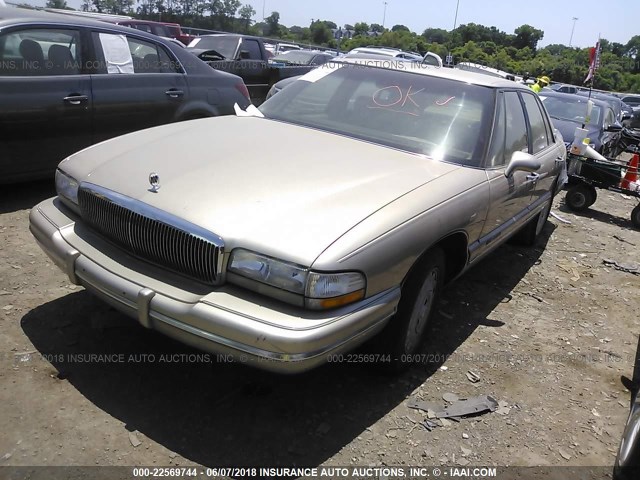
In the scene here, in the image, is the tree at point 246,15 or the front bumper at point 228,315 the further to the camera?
the tree at point 246,15

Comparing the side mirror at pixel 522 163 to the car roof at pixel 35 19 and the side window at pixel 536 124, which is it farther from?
the car roof at pixel 35 19

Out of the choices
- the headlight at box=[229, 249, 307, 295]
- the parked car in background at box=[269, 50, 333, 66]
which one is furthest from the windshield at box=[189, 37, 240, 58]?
the headlight at box=[229, 249, 307, 295]

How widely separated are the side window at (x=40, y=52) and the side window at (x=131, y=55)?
265 mm

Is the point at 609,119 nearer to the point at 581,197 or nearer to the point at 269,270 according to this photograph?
the point at 581,197

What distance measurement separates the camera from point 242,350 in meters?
2.24

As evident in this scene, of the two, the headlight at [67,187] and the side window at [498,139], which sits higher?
the side window at [498,139]

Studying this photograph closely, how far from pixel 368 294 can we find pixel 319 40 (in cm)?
7160

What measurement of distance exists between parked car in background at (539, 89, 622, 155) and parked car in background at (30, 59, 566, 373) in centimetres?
671

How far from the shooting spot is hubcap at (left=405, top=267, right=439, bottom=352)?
3.01 metres

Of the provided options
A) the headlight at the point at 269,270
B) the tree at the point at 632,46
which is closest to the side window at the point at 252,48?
the headlight at the point at 269,270

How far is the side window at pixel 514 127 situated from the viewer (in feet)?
12.8

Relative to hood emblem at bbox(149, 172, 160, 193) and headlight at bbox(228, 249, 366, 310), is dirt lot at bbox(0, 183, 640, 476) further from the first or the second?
hood emblem at bbox(149, 172, 160, 193)

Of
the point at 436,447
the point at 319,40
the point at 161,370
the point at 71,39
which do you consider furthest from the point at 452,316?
the point at 319,40

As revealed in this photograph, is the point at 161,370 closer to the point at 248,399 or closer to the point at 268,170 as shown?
the point at 248,399
